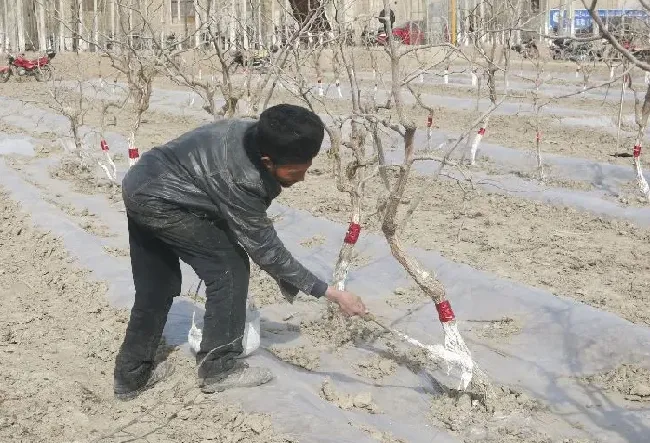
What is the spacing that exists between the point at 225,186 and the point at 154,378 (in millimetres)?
1096

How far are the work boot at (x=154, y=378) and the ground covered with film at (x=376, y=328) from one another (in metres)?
0.04

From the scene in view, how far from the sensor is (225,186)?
125 inches

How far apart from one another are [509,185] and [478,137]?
3.31 ft

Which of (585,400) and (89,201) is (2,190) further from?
(585,400)

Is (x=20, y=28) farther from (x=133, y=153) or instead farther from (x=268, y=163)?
(x=268, y=163)

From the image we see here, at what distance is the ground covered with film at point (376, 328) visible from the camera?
3.53m

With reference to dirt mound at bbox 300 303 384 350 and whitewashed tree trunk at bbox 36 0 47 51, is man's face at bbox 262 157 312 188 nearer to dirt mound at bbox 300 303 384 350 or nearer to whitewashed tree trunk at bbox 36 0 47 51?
dirt mound at bbox 300 303 384 350

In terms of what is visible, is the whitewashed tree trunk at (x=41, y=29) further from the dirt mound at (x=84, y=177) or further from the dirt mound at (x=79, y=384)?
the dirt mound at (x=79, y=384)

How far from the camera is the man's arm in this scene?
3.17m

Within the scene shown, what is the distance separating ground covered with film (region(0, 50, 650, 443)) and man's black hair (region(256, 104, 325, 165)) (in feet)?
3.28

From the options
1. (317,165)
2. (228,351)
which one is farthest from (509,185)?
(228,351)

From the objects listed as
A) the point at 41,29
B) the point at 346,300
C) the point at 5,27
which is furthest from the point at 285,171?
the point at 5,27

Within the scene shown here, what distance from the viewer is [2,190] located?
8.37 m

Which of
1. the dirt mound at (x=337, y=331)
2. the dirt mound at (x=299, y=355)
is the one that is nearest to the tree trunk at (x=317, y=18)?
the dirt mound at (x=337, y=331)
